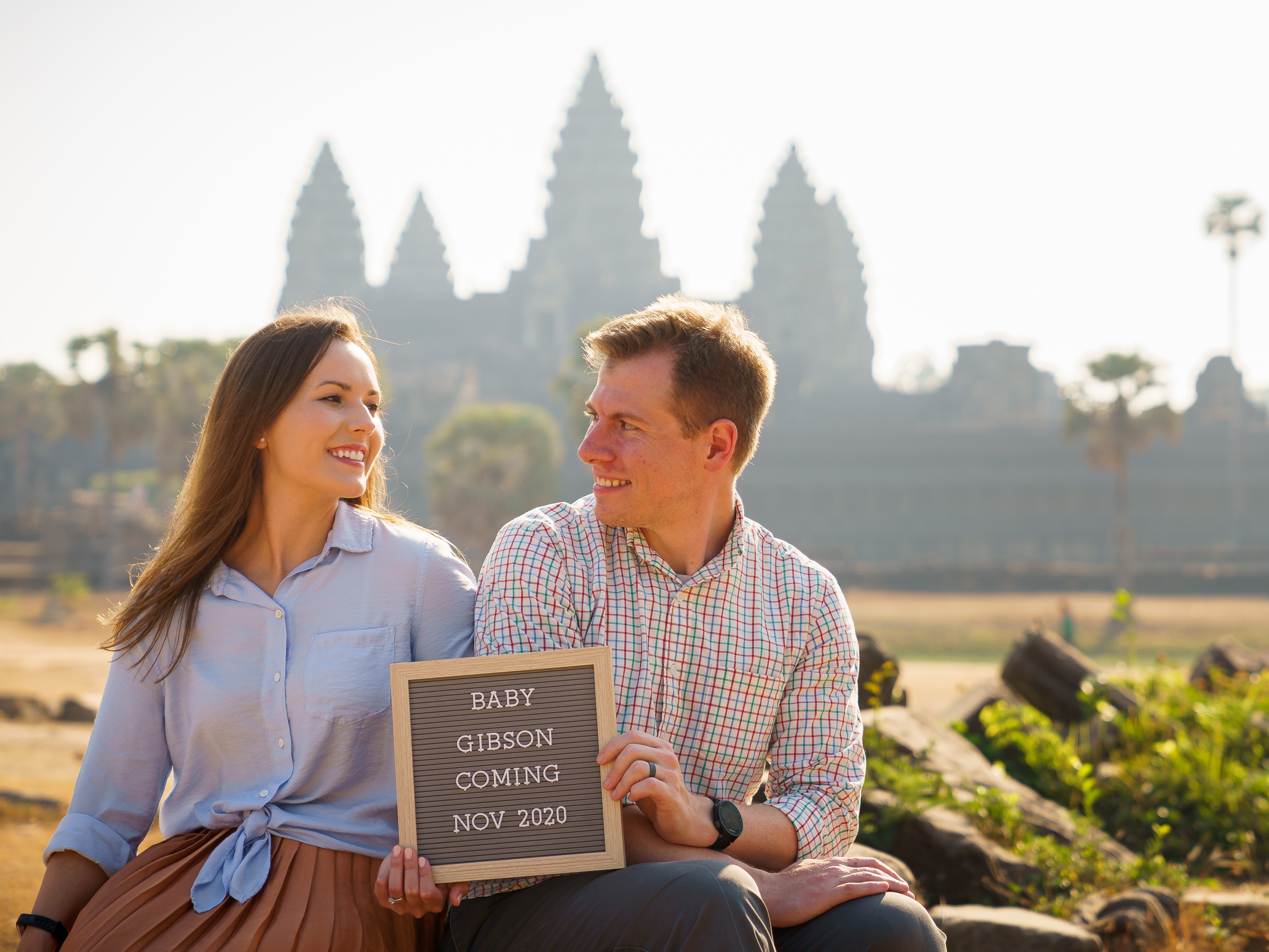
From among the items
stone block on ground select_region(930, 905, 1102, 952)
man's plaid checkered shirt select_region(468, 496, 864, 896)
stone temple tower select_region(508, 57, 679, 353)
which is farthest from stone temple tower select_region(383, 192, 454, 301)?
man's plaid checkered shirt select_region(468, 496, 864, 896)

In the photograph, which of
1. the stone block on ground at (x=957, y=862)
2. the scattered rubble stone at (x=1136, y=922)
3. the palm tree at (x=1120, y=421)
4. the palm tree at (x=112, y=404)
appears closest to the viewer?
the scattered rubble stone at (x=1136, y=922)

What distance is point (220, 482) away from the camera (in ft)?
8.27

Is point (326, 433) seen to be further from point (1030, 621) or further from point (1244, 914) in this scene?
point (1030, 621)

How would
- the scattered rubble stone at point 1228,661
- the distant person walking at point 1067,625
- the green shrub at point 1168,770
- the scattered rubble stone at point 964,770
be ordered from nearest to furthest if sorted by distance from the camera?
the scattered rubble stone at point 964,770 → the green shrub at point 1168,770 → the scattered rubble stone at point 1228,661 → the distant person walking at point 1067,625

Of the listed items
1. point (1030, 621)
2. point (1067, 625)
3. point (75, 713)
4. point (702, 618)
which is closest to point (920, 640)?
point (1030, 621)

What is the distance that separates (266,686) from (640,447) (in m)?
0.95

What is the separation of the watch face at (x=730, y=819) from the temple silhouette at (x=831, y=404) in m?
23.4

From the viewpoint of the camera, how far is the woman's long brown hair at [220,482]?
95.1 inches

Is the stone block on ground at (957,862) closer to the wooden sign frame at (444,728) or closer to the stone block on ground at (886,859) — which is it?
the stone block on ground at (886,859)

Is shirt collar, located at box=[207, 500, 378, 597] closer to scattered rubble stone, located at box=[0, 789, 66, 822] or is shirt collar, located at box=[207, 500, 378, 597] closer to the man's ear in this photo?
the man's ear

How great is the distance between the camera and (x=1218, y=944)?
375 cm

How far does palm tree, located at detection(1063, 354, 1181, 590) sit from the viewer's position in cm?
3039

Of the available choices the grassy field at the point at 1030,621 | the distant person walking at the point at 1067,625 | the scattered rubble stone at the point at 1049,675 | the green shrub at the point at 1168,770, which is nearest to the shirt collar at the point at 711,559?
the green shrub at the point at 1168,770

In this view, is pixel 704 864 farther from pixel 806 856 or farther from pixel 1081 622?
pixel 1081 622
